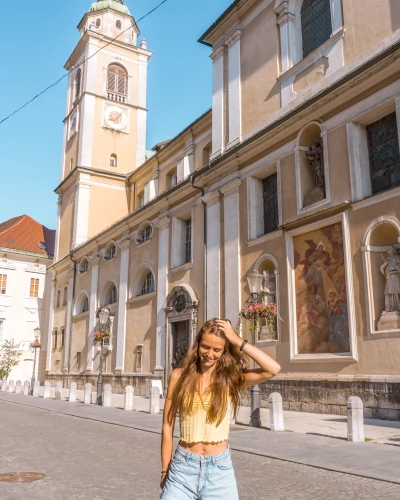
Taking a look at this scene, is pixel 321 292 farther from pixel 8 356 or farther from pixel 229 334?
pixel 8 356

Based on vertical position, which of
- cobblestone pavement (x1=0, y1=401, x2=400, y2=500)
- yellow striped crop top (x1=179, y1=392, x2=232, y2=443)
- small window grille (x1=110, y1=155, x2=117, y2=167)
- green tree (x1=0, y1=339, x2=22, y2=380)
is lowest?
cobblestone pavement (x1=0, y1=401, x2=400, y2=500)

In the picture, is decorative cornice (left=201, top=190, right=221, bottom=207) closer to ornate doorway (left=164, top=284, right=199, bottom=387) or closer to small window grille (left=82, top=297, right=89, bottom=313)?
ornate doorway (left=164, top=284, right=199, bottom=387)

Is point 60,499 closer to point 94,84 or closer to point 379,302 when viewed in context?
point 379,302

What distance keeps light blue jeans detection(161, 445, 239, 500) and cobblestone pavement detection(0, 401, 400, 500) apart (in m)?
3.40

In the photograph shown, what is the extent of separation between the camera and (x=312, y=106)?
16.4 m

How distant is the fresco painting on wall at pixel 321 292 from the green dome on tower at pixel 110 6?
3178 centimetres

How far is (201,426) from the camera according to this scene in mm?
3010

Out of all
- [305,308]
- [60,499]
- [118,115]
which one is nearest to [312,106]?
[305,308]

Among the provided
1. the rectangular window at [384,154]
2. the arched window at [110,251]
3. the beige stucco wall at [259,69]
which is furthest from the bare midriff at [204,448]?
the arched window at [110,251]

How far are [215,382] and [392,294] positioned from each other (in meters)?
11.3

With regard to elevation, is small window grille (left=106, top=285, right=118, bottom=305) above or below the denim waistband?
above

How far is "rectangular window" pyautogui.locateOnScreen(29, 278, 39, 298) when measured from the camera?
4553 centimetres

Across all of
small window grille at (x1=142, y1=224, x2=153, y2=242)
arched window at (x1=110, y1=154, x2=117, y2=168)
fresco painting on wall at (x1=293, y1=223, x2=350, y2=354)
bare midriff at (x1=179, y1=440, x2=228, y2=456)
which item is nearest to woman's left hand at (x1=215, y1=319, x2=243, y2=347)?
bare midriff at (x1=179, y1=440, x2=228, y2=456)

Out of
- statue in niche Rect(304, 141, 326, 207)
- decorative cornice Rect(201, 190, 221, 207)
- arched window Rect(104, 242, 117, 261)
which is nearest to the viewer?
statue in niche Rect(304, 141, 326, 207)
